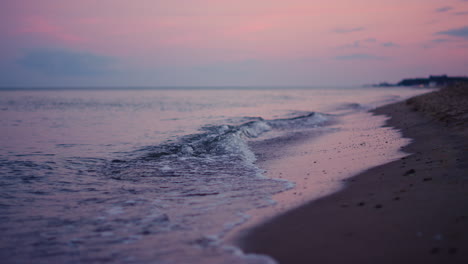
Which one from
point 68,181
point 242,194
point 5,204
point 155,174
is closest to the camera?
point 5,204

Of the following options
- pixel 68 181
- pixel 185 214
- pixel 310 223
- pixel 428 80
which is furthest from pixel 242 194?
pixel 428 80

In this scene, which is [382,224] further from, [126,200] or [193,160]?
[193,160]

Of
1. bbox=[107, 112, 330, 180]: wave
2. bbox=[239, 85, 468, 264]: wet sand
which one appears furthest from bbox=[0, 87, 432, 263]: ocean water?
bbox=[239, 85, 468, 264]: wet sand

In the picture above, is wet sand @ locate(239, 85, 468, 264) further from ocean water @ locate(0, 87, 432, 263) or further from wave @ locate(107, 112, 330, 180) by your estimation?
wave @ locate(107, 112, 330, 180)

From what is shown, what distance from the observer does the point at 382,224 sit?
3.60 meters

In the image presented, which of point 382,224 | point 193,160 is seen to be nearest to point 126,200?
point 193,160

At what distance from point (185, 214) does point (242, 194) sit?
4.35 feet

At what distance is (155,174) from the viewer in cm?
748

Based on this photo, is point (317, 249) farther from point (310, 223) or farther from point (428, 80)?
point (428, 80)

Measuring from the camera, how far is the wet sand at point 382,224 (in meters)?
3.00

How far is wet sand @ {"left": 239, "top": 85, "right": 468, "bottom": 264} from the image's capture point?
3.00 m

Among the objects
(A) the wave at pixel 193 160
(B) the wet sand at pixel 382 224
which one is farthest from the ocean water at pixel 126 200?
(B) the wet sand at pixel 382 224

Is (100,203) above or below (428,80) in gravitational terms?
below

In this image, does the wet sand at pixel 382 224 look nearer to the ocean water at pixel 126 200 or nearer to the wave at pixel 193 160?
the ocean water at pixel 126 200
